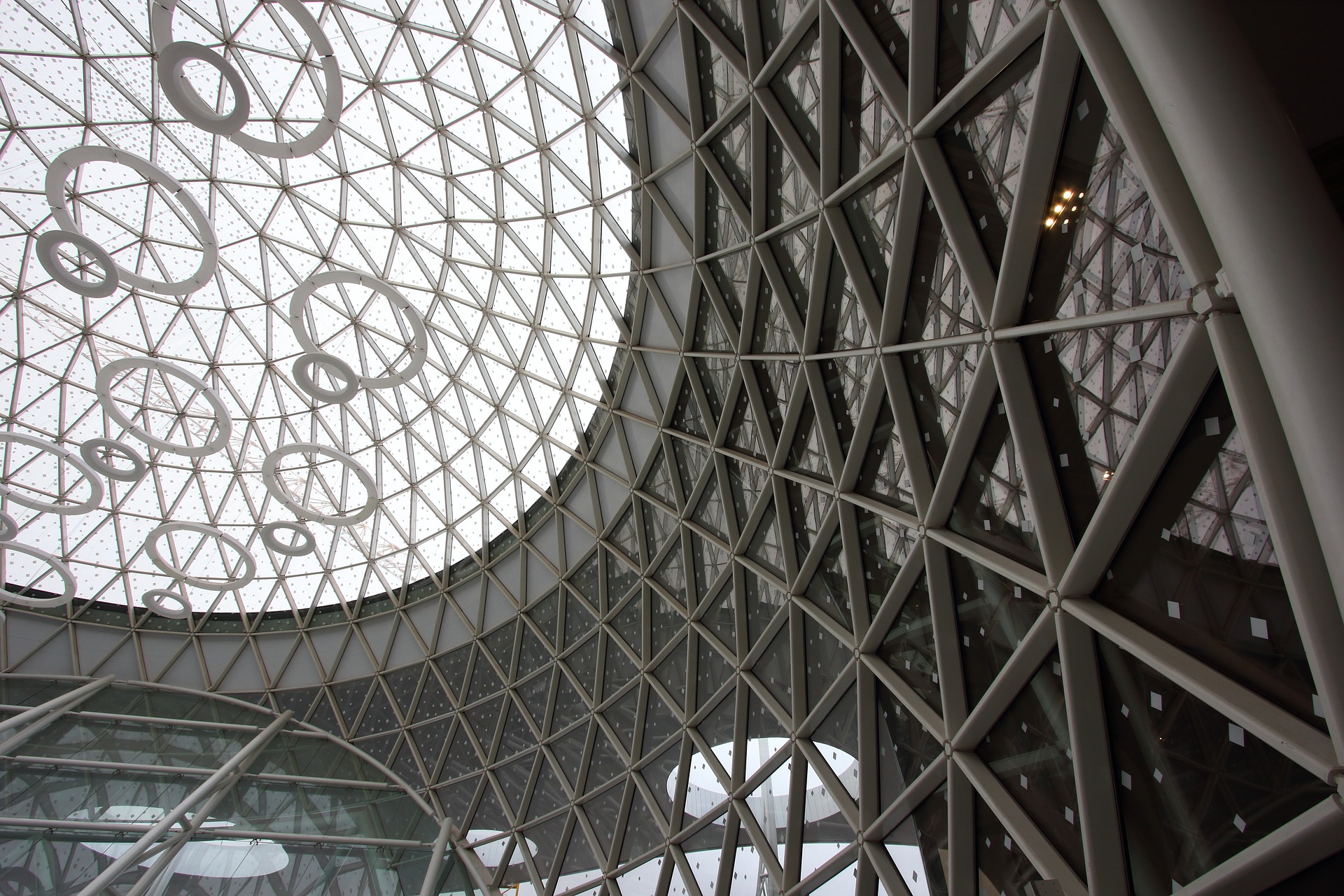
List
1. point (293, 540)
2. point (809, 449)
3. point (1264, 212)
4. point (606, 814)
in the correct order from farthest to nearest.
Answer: point (293, 540)
point (606, 814)
point (809, 449)
point (1264, 212)

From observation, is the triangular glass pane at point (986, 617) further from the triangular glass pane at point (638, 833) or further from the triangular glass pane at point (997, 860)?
the triangular glass pane at point (638, 833)

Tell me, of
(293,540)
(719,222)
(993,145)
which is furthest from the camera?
(293,540)

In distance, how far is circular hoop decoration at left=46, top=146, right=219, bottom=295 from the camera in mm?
19109

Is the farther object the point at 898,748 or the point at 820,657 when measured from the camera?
the point at 820,657

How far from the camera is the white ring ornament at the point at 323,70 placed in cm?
1558

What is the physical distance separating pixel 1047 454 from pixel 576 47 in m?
19.2

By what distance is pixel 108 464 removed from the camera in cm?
2881

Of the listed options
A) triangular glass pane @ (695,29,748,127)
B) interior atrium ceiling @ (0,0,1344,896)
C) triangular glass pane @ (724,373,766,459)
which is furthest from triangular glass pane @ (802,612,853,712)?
triangular glass pane @ (695,29,748,127)

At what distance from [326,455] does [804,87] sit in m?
22.6

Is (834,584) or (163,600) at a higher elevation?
(163,600)

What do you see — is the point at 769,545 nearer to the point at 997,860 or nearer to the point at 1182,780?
the point at 997,860

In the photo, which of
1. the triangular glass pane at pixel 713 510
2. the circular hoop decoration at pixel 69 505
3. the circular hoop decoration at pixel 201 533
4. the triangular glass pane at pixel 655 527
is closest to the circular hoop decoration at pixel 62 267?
the circular hoop decoration at pixel 69 505

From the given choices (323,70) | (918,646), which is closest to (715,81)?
(323,70)

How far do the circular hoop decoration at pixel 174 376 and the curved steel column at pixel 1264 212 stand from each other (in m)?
28.5
